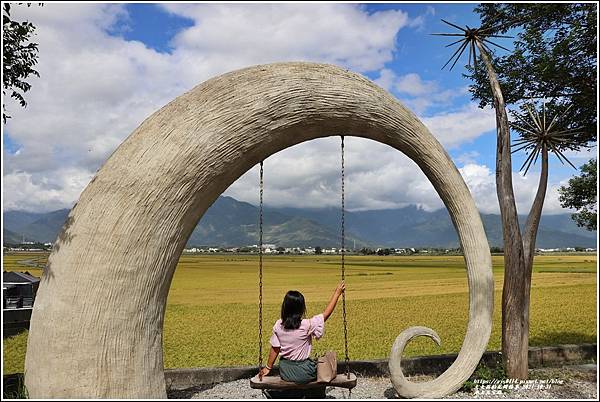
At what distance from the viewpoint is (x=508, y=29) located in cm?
838

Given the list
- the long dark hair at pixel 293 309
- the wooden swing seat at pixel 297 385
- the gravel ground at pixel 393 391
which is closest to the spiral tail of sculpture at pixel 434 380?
the gravel ground at pixel 393 391

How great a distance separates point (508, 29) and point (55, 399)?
8.37m

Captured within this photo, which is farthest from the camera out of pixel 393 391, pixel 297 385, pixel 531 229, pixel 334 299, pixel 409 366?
pixel 409 366

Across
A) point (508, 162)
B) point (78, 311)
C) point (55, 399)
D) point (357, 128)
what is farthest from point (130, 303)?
point (508, 162)

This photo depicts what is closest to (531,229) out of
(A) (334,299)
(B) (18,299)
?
(A) (334,299)

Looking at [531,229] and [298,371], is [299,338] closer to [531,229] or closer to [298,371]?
[298,371]

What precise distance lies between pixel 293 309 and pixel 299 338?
12.6 inches

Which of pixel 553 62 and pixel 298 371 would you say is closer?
pixel 298 371

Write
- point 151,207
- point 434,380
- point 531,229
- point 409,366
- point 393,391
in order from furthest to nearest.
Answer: point 409,366 < point 531,229 < point 393,391 < point 434,380 < point 151,207

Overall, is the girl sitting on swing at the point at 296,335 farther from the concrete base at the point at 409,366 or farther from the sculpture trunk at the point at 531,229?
the sculpture trunk at the point at 531,229

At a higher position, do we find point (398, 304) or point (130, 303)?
point (130, 303)

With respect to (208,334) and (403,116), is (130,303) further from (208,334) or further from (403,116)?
(208,334)

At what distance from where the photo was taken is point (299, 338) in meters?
5.40

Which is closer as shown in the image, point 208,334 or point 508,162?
A: point 508,162
